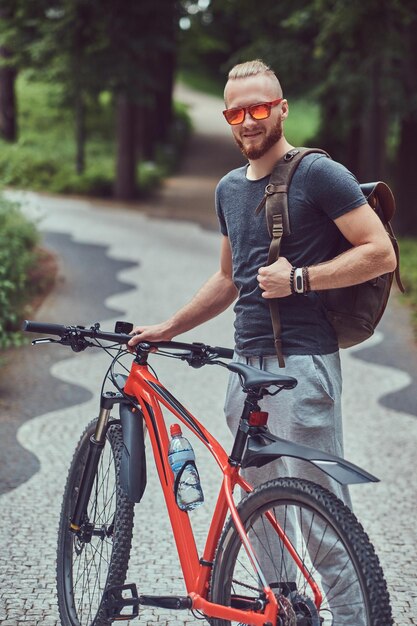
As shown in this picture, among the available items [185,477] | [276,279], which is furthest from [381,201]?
[185,477]

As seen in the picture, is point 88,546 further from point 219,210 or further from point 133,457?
point 219,210

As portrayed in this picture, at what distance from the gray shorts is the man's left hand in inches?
9.2

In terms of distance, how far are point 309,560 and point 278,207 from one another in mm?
1122

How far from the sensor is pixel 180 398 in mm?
7828

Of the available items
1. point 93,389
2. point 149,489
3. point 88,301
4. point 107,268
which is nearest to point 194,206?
point 107,268

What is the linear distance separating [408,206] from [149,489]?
43.5 feet

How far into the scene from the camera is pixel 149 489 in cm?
584

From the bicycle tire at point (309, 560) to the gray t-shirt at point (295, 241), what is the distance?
2.04 feet

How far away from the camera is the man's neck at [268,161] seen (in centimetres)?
353

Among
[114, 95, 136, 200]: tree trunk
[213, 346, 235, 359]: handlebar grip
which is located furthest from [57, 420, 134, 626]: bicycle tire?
[114, 95, 136, 200]: tree trunk

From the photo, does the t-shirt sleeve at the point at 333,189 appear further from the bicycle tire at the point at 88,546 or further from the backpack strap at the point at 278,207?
the bicycle tire at the point at 88,546

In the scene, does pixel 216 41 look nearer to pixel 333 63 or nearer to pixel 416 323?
pixel 333 63

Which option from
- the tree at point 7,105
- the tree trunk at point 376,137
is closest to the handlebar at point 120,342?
the tree trunk at point 376,137

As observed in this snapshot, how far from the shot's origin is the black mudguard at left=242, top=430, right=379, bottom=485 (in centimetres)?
291
